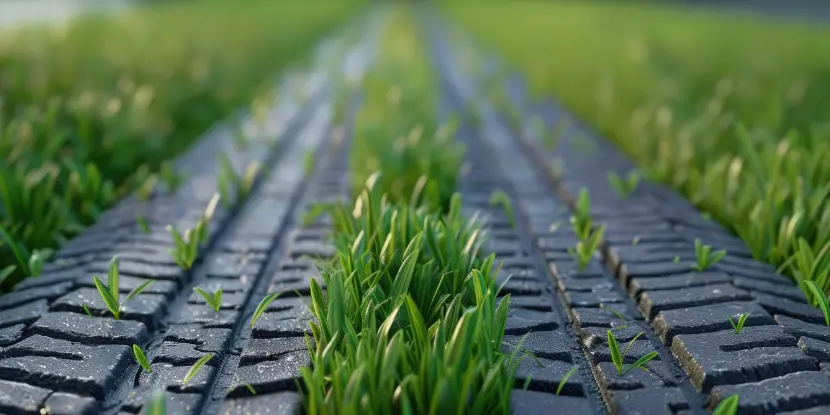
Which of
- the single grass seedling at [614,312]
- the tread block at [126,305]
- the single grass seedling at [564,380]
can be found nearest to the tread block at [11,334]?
the tread block at [126,305]

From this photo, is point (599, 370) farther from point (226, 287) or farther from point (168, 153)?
point (168, 153)

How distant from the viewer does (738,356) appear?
2.18m

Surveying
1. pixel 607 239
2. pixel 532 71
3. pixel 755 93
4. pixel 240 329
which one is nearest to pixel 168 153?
pixel 240 329

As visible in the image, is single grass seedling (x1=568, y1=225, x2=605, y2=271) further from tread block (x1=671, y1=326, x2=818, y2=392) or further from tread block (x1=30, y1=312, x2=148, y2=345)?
tread block (x1=30, y1=312, x2=148, y2=345)

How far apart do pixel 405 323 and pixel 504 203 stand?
1339 millimetres

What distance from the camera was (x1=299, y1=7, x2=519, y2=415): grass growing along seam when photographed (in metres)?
1.83

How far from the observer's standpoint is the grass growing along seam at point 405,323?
1.83 m

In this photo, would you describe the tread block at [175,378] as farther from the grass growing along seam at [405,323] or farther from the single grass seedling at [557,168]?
the single grass seedling at [557,168]

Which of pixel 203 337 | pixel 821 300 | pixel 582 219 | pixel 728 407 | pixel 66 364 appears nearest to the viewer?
pixel 728 407

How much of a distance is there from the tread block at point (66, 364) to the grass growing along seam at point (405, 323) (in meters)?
0.59

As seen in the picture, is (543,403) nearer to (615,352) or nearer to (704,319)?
(615,352)

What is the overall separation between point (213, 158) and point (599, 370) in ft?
10.1

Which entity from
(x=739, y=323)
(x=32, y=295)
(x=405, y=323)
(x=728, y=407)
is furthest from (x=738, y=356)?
(x=32, y=295)

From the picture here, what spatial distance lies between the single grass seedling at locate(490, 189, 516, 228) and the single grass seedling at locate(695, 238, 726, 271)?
87 cm
